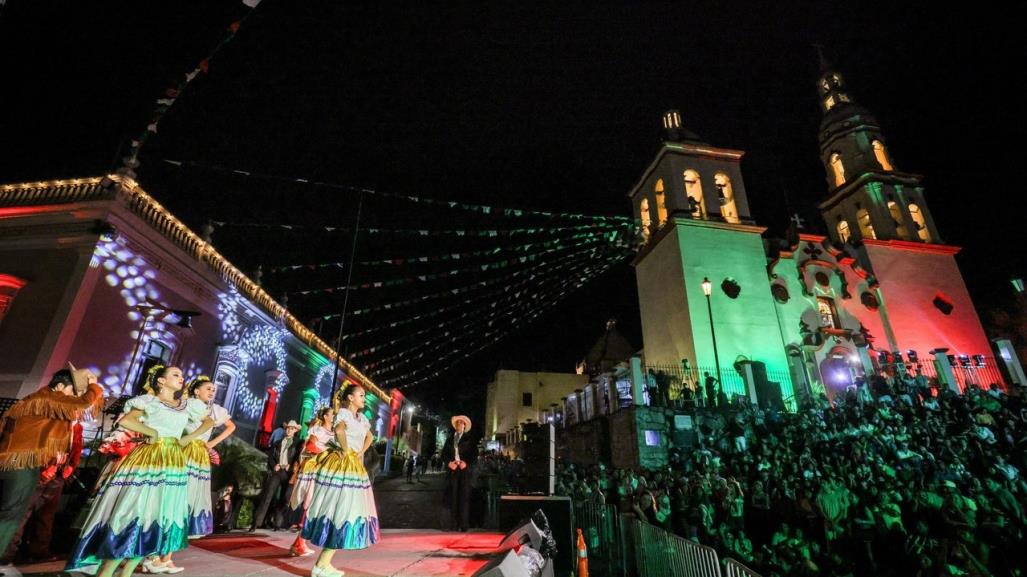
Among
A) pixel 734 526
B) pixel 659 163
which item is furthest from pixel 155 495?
pixel 659 163

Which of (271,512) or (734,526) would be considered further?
(271,512)

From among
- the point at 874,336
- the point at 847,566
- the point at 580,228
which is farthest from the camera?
the point at 874,336

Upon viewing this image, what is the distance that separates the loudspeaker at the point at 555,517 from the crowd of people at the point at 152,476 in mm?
1618

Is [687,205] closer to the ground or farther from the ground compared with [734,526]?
farther from the ground

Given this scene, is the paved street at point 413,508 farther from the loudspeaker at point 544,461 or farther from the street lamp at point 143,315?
the street lamp at point 143,315

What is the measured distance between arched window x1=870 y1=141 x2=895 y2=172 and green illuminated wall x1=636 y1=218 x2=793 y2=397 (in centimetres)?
1154

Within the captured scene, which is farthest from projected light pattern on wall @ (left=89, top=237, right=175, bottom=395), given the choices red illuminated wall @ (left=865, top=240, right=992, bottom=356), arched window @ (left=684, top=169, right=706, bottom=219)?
red illuminated wall @ (left=865, top=240, right=992, bottom=356)

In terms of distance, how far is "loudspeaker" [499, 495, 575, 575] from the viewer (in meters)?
5.15

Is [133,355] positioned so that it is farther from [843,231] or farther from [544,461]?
[843,231]

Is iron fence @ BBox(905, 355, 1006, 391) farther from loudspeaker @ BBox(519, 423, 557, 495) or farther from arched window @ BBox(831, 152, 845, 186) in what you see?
loudspeaker @ BBox(519, 423, 557, 495)

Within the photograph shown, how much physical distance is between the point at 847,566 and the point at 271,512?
9800mm

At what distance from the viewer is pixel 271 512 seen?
9062 mm

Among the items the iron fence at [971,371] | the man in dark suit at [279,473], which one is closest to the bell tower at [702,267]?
the iron fence at [971,371]

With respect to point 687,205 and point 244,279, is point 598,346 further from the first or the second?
point 244,279
